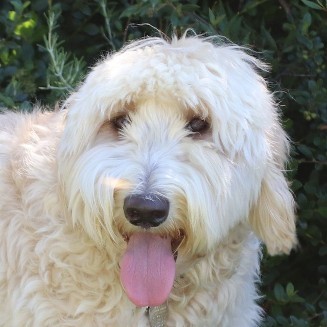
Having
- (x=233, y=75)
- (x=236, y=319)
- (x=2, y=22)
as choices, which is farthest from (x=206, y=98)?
(x=2, y=22)

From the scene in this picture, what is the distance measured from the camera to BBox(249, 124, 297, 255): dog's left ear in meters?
3.21

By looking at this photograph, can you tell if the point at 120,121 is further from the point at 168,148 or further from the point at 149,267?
the point at 149,267

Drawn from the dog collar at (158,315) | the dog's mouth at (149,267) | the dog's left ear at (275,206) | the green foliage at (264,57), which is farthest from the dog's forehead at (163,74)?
the green foliage at (264,57)

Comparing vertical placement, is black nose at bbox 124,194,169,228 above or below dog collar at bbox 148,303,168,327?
above

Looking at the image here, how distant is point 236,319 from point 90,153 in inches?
40.6

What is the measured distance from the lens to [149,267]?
3029mm

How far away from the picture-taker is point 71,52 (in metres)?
5.02

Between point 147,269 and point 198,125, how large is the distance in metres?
0.54

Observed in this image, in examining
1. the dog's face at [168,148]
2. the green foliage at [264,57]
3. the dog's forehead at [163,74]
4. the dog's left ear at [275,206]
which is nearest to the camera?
the dog's face at [168,148]

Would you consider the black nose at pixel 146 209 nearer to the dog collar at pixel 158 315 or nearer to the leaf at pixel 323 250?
the dog collar at pixel 158 315

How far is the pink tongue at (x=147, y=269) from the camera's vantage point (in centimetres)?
302

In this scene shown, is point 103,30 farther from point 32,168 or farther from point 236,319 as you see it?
point 236,319

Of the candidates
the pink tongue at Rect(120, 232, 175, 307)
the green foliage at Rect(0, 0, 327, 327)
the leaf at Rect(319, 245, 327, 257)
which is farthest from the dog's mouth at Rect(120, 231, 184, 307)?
the leaf at Rect(319, 245, 327, 257)

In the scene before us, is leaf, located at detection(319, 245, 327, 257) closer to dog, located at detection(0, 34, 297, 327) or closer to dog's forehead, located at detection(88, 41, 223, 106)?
dog, located at detection(0, 34, 297, 327)
